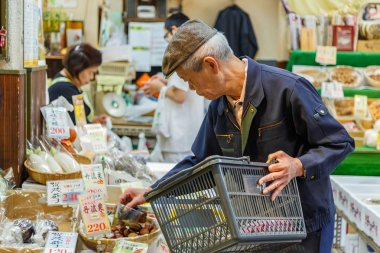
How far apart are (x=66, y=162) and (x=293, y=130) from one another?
1433 mm

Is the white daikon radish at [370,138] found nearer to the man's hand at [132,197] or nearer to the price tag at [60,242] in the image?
the man's hand at [132,197]

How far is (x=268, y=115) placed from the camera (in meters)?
2.51

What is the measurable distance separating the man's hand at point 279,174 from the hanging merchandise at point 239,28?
285 inches

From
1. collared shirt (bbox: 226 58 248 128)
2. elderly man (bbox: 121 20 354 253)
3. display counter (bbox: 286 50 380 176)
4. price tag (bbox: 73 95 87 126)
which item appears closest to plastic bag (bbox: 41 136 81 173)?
price tag (bbox: 73 95 87 126)

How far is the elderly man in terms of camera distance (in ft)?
7.64

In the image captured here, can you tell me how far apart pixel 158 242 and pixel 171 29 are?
3322 mm

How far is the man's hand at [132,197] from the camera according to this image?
2838 mm

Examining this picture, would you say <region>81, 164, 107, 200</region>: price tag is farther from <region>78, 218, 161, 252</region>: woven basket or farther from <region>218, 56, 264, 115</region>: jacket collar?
<region>218, 56, 264, 115</region>: jacket collar

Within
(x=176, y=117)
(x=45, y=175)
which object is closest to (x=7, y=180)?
(x=45, y=175)

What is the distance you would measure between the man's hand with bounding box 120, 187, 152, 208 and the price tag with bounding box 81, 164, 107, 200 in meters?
0.10

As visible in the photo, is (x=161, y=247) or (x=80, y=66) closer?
(x=161, y=247)

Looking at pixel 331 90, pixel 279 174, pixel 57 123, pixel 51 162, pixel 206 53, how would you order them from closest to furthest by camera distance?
pixel 279 174, pixel 206 53, pixel 51 162, pixel 57 123, pixel 331 90

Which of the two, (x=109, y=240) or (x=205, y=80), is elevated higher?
(x=205, y=80)

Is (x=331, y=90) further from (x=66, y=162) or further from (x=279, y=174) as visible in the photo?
(x=279, y=174)
